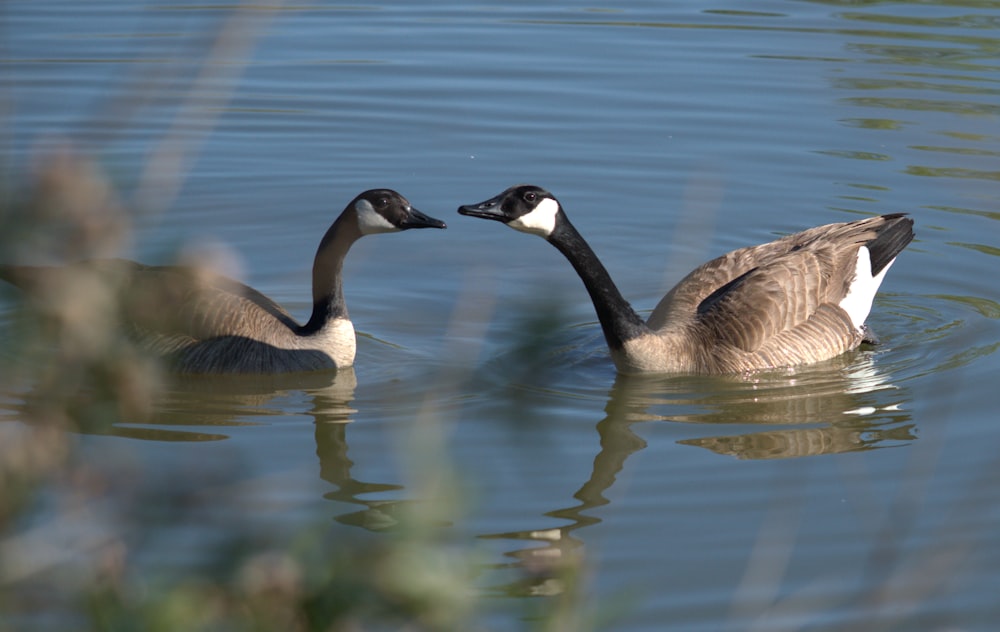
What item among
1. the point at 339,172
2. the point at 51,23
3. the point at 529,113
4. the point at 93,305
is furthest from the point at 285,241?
the point at 93,305

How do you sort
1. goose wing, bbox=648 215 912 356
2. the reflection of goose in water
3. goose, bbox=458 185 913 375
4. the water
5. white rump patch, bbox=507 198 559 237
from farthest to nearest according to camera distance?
goose wing, bbox=648 215 912 356 < goose, bbox=458 185 913 375 < white rump patch, bbox=507 198 559 237 < the reflection of goose in water < the water

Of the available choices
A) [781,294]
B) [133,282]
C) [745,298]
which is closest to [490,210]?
[745,298]

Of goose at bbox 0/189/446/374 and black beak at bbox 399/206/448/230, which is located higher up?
black beak at bbox 399/206/448/230

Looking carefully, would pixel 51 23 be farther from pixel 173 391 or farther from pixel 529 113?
pixel 173 391

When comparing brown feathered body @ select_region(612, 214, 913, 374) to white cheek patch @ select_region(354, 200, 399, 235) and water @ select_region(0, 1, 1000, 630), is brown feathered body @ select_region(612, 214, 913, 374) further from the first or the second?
white cheek patch @ select_region(354, 200, 399, 235)

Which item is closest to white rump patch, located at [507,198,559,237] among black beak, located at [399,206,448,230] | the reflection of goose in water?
black beak, located at [399,206,448,230]

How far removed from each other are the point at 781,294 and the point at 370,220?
118 inches

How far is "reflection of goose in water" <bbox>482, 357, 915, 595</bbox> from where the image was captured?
28.7 feet

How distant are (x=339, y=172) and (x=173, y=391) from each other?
189 inches

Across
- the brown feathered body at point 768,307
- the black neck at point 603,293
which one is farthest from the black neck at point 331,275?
the brown feathered body at point 768,307

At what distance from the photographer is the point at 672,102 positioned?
53.4ft

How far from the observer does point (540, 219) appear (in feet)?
32.5

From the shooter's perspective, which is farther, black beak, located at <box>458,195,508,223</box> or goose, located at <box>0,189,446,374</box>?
goose, located at <box>0,189,446,374</box>

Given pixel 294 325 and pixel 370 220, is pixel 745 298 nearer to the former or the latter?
pixel 370 220
